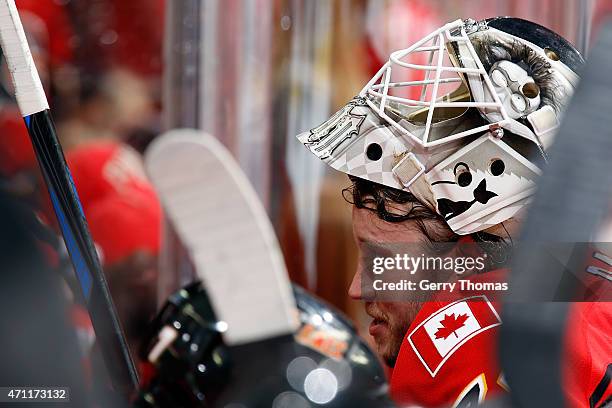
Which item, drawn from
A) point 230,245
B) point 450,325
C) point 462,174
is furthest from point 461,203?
point 230,245

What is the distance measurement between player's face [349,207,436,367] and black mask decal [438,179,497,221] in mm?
56

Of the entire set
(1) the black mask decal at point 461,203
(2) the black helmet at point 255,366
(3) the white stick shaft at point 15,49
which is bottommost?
(2) the black helmet at point 255,366

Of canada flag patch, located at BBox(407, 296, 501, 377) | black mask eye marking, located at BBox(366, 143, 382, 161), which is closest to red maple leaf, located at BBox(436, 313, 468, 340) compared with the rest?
canada flag patch, located at BBox(407, 296, 501, 377)

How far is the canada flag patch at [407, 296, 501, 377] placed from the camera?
985 millimetres

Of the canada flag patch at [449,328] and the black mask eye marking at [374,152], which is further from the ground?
the black mask eye marking at [374,152]

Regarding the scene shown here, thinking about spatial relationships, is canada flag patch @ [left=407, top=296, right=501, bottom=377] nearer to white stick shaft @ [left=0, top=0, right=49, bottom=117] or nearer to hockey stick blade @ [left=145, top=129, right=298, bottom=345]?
hockey stick blade @ [left=145, top=129, right=298, bottom=345]

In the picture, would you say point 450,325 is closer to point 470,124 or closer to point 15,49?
point 470,124

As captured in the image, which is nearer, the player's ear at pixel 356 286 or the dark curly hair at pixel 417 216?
the dark curly hair at pixel 417 216

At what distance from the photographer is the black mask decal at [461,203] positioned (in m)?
0.97

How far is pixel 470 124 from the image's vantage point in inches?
38.4

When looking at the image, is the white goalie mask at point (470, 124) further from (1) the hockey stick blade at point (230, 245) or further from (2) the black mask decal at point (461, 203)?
(1) the hockey stick blade at point (230, 245)

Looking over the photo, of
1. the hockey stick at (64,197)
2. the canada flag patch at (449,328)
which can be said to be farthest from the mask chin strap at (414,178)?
the hockey stick at (64,197)

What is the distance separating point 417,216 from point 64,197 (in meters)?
0.41

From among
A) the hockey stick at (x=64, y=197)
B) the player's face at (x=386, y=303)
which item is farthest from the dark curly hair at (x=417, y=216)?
the hockey stick at (x=64, y=197)
